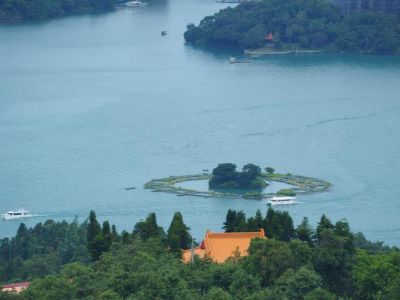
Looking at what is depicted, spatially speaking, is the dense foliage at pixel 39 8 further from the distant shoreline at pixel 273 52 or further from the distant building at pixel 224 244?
the distant building at pixel 224 244

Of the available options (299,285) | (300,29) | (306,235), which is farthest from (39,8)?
(299,285)

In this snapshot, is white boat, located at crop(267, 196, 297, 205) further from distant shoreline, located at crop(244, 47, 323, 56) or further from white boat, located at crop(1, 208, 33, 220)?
distant shoreline, located at crop(244, 47, 323, 56)

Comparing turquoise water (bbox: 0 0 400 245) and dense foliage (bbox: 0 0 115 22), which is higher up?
dense foliage (bbox: 0 0 115 22)

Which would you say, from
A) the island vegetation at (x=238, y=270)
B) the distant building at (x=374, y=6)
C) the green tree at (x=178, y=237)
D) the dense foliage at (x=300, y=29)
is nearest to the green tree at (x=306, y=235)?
the island vegetation at (x=238, y=270)

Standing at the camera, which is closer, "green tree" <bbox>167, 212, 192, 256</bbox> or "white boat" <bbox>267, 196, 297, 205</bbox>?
"green tree" <bbox>167, 212, 192, 256</bbox>

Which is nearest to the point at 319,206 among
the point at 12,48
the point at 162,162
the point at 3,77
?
the point at 162,162

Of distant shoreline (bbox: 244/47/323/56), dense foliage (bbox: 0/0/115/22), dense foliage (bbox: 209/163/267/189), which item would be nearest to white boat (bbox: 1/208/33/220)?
dense foliage (bbox: 209/163/267/189)

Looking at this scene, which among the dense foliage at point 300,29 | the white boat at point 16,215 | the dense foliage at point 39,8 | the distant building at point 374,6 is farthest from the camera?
the dense foliage at point 39,8

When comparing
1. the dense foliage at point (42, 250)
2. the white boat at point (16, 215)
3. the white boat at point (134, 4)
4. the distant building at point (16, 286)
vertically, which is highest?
the distant building at point (16, 286)
